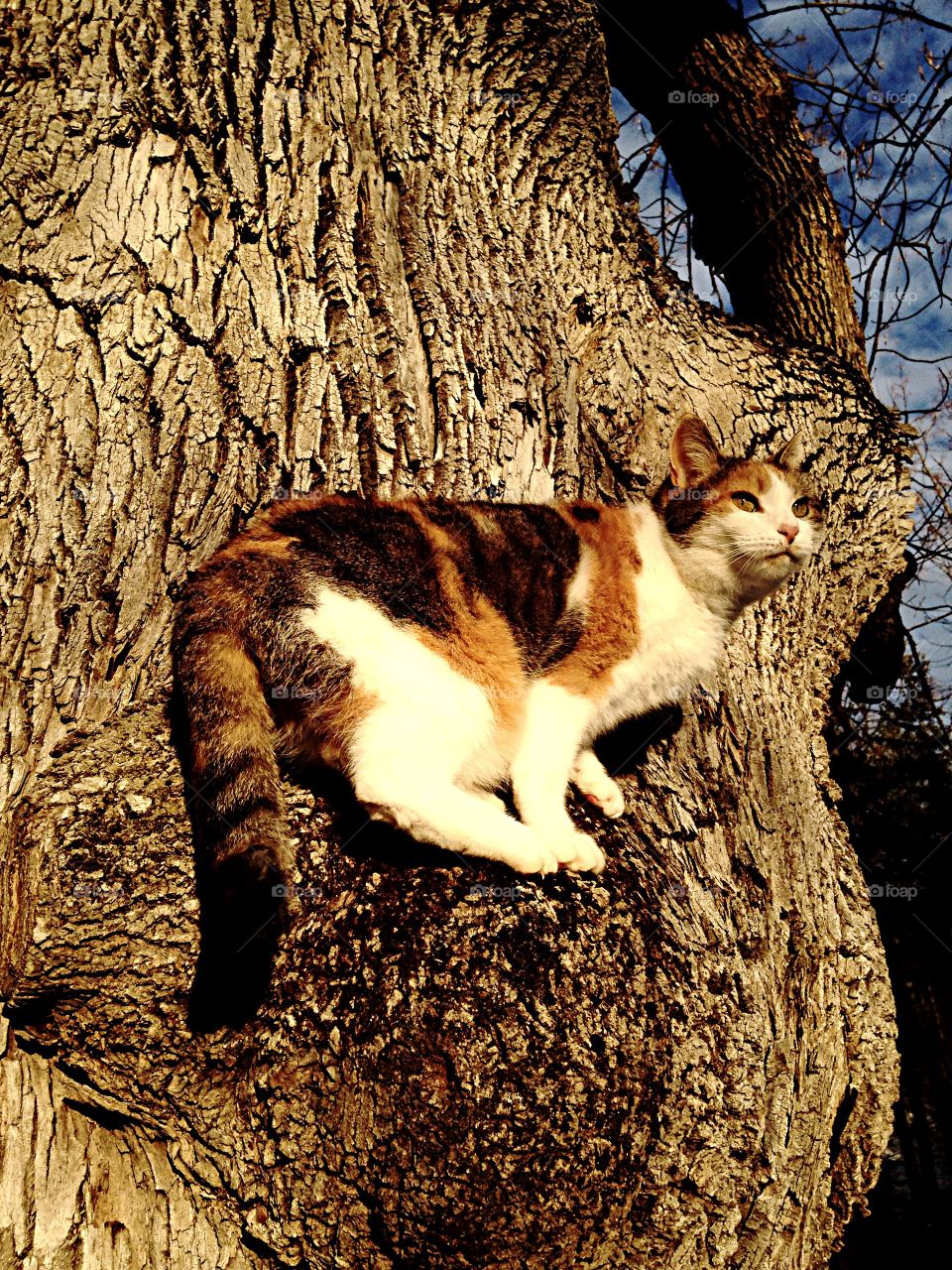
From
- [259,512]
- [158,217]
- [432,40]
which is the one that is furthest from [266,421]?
[432,40]

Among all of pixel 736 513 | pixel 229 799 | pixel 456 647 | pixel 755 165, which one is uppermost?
pixel 755 165

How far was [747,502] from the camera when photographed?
2.75 meters

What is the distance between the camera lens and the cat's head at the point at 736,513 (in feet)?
8.69

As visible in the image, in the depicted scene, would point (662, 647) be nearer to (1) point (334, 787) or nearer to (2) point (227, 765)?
(1) point (334, 787)

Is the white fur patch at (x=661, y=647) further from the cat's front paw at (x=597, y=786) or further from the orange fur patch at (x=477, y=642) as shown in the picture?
the orange fur patch at (x=477, y=642)

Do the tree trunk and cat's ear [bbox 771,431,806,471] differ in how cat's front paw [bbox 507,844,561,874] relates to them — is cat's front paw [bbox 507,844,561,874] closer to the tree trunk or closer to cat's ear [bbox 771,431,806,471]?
the tree trunk

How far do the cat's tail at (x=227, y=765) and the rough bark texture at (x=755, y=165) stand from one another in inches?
148

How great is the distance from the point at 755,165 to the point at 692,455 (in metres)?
2.65

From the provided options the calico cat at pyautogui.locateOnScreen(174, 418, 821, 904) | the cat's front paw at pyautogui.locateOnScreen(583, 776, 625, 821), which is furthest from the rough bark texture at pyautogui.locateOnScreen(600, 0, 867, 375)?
the cat's front paw at pyautogui.locateOnScreen(583, 776, 625, 821)

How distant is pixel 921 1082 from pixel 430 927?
37.6 ft

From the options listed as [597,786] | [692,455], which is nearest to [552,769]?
[597,786]

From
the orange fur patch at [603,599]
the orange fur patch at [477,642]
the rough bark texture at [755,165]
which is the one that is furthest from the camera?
the rough bark texture at [755,165]

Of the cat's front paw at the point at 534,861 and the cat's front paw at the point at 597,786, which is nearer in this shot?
the cat's front paw at the point at 534,861

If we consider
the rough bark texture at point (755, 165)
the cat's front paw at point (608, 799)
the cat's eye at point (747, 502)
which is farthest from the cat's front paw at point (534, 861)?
the rough bark texture at point (755, 165)
